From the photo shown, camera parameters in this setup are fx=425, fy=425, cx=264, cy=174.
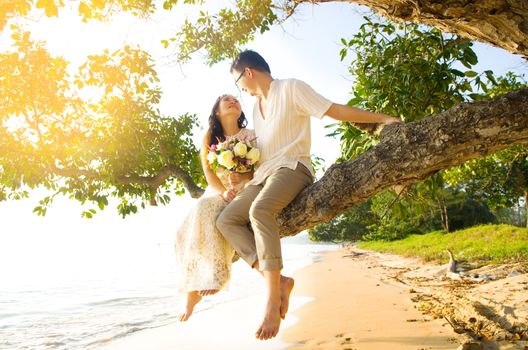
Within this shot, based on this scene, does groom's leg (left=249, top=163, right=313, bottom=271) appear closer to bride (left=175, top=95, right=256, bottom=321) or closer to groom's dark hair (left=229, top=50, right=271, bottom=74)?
bride (left=175, top=95, right=256, bottom=321)

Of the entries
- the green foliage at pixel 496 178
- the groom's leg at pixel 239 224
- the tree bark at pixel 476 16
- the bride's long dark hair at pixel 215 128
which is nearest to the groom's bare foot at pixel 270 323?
the groom's leg at pixel 239 224

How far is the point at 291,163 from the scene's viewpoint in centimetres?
309

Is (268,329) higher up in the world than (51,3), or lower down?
lower down

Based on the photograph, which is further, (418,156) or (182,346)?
(182,346)

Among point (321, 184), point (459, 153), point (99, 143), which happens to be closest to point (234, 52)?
point (99, 143)

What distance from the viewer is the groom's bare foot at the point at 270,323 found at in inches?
104

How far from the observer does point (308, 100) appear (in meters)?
3.09

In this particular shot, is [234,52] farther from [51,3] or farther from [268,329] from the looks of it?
[268,329]

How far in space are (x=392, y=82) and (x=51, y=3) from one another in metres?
2.98

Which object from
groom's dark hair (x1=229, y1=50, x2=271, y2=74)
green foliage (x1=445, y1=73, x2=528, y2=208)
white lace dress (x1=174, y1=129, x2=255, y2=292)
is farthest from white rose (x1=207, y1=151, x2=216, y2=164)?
green foliage (x1=445, y1=73, x2=528, y2=208)

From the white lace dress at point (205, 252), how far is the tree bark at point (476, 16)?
6.21 feet

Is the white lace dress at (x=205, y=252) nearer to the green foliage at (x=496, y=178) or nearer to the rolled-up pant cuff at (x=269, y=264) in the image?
the rolled-up pant cuff at (x=269, y=264)

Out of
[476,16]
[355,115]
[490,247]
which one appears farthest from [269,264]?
[490,247]

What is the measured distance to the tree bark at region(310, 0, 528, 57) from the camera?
2643 mm
